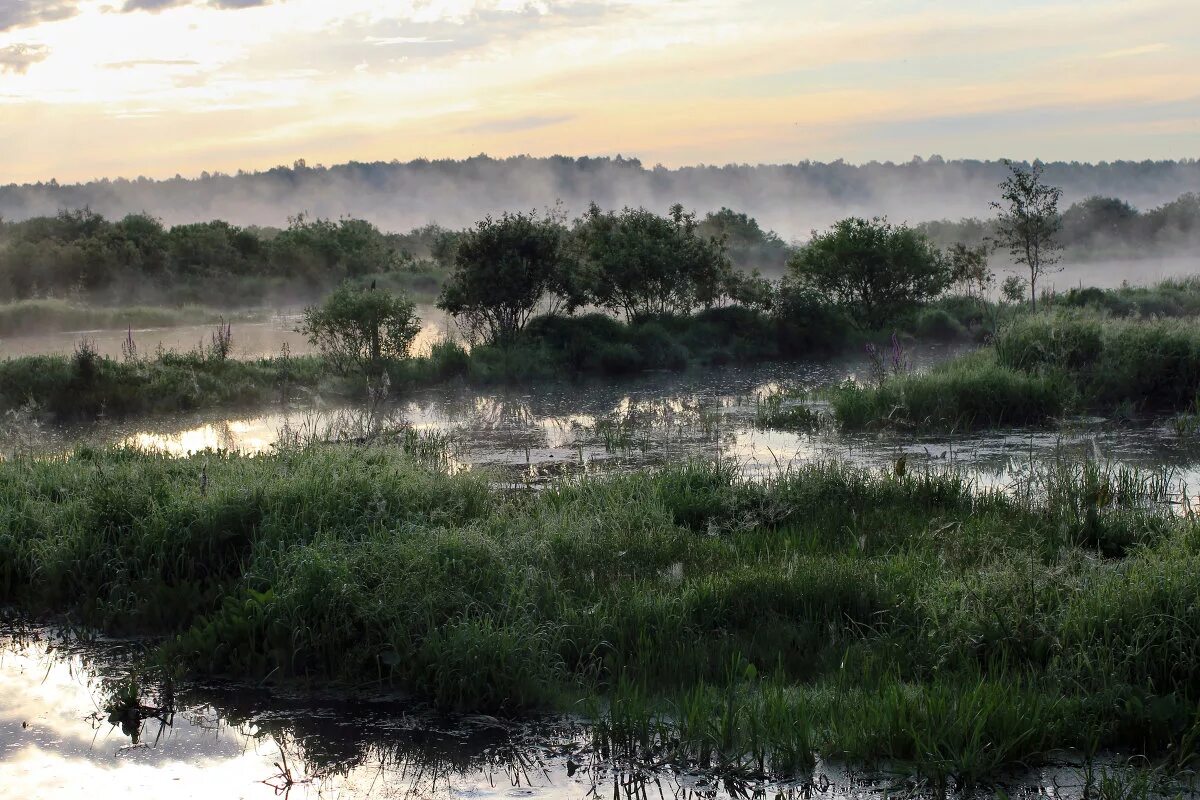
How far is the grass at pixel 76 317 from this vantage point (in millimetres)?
26219

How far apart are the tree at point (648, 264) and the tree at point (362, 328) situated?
4.22 metres

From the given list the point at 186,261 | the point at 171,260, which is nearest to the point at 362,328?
the point at 171,260

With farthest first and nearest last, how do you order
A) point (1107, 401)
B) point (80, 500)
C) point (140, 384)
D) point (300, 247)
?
point (300, 247) → point (140, 384) → point (1107, 401) → point (80, 500)

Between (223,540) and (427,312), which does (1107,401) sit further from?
(427,312)

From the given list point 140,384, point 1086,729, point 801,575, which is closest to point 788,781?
point 1086,729

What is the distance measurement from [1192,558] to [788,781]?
8.71ft

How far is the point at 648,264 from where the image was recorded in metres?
21.5

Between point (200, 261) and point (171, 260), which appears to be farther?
point (200, 261)

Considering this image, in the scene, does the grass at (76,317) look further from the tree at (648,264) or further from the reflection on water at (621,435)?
the reflection on water at (621,435)

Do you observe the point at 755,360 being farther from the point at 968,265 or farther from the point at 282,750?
the point at 282,750

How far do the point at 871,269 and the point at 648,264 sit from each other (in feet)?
15.4

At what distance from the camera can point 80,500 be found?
7918mm

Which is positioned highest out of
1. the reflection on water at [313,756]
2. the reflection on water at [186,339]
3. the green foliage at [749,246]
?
the green foliage at [749,246]

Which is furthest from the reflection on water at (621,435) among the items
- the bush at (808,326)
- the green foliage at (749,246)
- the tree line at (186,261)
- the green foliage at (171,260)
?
the green foliage at (749,246)
